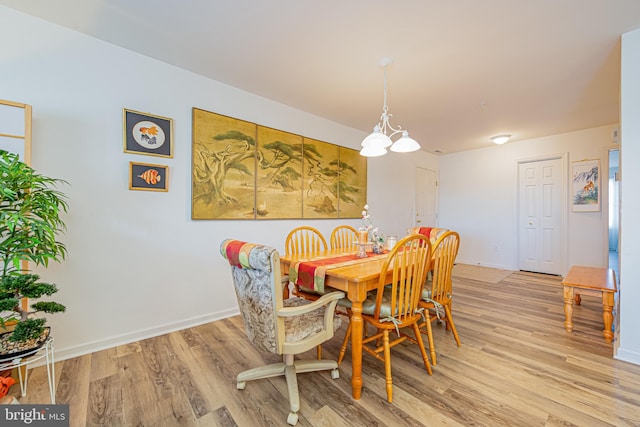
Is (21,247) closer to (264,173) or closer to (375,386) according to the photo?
(264,173)

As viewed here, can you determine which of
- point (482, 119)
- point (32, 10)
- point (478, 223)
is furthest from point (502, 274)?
point (32, 10)

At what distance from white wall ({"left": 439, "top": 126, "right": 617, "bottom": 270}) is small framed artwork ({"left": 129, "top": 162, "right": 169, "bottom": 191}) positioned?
17.9ft

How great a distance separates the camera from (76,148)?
6.29ft

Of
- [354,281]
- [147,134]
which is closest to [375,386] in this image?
[354,281]

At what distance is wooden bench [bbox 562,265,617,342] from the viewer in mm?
2131

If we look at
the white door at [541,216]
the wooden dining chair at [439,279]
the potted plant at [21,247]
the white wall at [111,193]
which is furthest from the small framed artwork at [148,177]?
the white door at [541,216]

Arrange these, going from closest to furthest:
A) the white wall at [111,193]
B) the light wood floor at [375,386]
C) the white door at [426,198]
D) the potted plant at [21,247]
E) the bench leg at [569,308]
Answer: the potted plant at [21,247], the light wood floor at [375,386], the white wall at [111,193], the bench leg at [569,308], the white door at [426,198]

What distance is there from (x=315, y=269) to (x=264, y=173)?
1641 mm

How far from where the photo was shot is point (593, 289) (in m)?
2.21

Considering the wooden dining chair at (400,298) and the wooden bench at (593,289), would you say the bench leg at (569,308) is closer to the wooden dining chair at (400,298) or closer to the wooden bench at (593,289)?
the wooden bench at (593,289)

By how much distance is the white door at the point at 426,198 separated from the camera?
211 inches

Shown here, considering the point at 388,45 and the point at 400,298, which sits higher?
the point at 388,45

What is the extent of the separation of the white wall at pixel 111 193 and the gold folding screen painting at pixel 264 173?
0.40ft

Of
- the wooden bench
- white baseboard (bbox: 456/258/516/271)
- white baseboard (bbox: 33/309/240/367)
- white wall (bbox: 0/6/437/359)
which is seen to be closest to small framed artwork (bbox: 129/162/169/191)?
white wall (bbox: 0/6/437/359)
